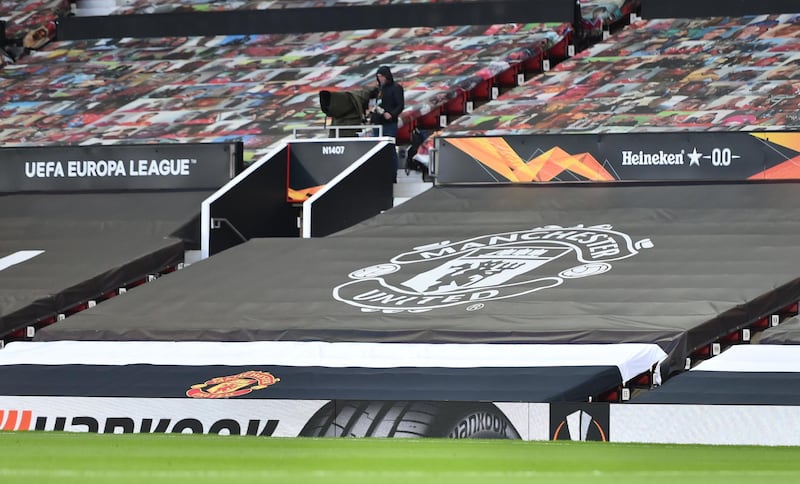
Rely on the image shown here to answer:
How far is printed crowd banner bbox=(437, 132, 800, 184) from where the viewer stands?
12070mm

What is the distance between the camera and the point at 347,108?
14.0 m

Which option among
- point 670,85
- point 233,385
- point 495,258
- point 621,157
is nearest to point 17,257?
point 495,258

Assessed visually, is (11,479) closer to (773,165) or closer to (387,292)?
(387,292)

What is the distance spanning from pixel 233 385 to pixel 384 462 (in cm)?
311

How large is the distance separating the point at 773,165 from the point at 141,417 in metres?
6.47

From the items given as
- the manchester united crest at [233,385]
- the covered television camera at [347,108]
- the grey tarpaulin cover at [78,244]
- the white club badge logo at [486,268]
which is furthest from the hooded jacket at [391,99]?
the manchester united crest at [233,385]

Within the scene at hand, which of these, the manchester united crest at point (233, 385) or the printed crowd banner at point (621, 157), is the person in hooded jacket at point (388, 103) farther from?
the manchester united crest at point (233, 385)

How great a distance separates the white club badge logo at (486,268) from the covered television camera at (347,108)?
9.23 ft

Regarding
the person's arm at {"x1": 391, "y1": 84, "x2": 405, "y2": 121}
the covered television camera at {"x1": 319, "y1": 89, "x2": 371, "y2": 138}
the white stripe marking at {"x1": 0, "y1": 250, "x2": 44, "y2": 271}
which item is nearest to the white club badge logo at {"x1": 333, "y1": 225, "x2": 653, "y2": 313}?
the person's arm at {"x1": 391, "y1": 84, "x2": 405, "y2": 121}

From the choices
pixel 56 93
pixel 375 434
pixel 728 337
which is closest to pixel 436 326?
pixel 728 337

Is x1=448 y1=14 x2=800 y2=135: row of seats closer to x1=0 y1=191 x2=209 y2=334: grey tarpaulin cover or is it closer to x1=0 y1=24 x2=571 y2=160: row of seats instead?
x1=0 y1=24 x2=571 y2=160: row of seats

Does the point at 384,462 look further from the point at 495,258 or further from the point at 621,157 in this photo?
the point at 621,157

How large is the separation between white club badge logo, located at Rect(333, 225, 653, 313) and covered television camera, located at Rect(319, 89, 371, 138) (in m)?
2.81

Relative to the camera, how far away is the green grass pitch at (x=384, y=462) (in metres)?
4.77
